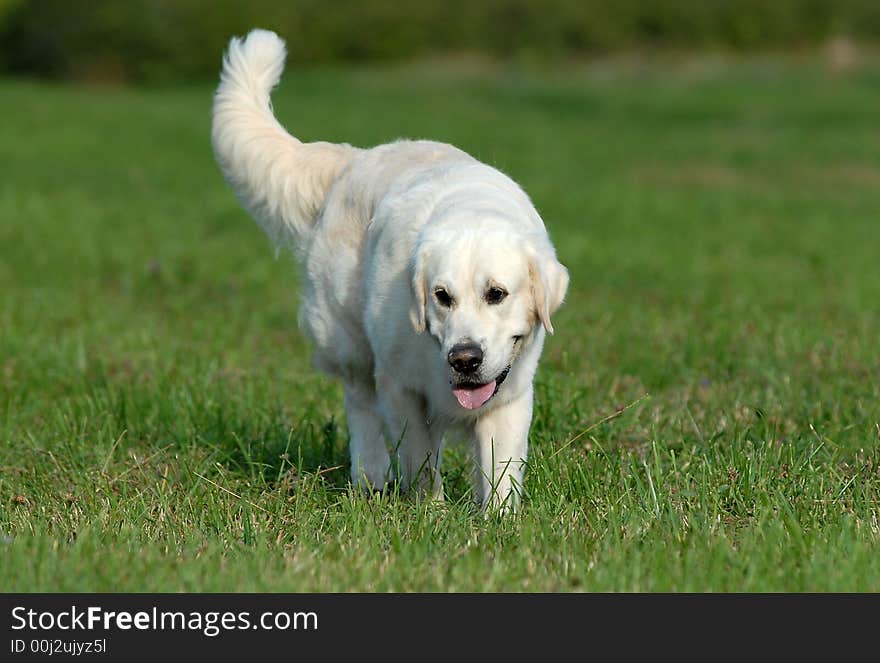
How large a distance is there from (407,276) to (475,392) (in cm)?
49

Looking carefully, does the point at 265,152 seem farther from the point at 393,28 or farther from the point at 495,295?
the point at 393,28

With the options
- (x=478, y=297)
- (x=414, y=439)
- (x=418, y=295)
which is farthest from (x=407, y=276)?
(x=414, y=439)

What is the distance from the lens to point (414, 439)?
4.88m

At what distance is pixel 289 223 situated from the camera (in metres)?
5.67

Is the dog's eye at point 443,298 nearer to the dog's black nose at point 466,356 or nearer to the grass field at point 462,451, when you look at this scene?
the dog's black nose at point 466,356

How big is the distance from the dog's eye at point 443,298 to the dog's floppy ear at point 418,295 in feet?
0.18

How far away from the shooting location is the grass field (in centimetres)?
392

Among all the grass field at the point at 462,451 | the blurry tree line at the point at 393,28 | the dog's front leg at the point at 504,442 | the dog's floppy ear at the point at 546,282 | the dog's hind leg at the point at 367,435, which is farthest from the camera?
the blurry tree line at the point at 393,28

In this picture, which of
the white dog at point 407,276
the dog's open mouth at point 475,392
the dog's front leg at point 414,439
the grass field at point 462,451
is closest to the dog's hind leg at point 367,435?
the white dog at point 407,276

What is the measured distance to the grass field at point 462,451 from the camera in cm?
392

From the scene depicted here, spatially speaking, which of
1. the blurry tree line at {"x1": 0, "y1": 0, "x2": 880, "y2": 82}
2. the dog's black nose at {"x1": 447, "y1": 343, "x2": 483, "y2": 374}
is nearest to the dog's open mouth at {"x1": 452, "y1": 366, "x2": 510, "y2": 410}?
the dog's black nose at {"x1": 447, "y1": 343, "x2": 483, "y2": 374}

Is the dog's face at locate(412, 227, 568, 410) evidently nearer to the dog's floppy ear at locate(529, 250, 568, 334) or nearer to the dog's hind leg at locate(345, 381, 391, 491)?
the dog's floppy ear at locate(529, 250, 568, 334)
